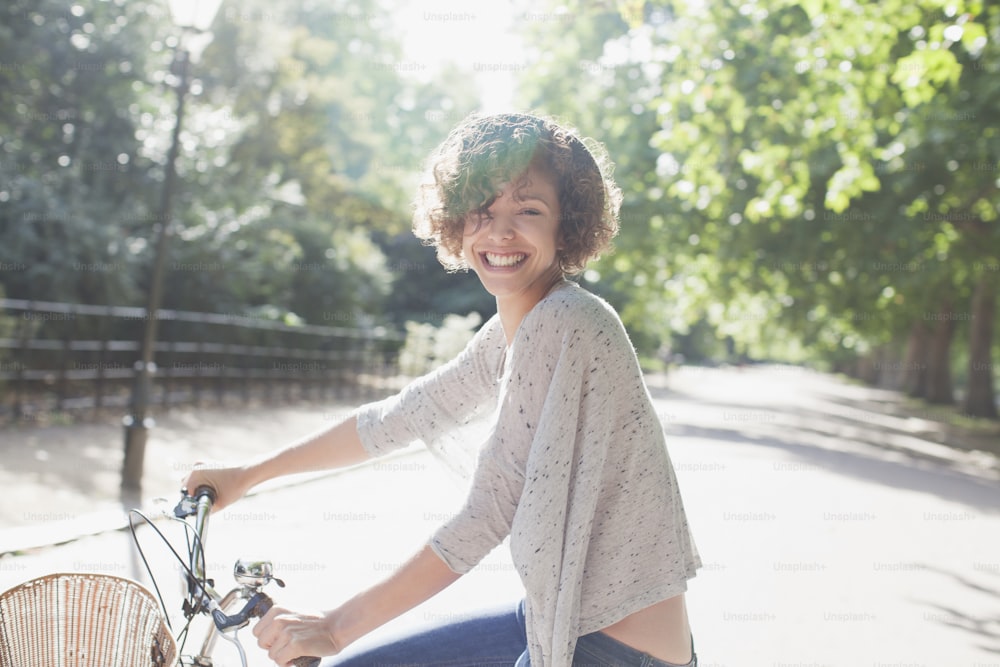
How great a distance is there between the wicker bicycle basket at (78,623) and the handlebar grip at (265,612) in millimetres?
237

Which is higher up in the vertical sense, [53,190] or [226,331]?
[53,190]

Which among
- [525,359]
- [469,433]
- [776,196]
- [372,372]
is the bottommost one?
[372,372]

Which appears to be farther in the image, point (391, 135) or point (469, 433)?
point (391, 135)

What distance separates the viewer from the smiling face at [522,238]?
71.7 inches

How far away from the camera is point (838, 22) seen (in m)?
10.1

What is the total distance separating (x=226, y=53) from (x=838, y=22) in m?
15.8

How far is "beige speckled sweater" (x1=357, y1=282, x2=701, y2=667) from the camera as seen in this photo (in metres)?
1.60

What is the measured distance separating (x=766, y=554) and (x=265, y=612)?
19.8 ft

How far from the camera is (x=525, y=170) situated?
1.82 metres

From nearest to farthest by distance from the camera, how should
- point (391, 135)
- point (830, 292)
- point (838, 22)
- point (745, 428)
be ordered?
point (838, 22) → point (745, 428) → point (830, 292) → point (391, 135)

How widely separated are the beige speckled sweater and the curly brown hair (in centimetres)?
19

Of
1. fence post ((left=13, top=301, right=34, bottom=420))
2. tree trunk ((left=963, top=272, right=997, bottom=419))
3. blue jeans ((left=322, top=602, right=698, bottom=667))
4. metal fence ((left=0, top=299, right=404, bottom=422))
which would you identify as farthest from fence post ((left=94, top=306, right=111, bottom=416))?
tree trunk ((left=963, top=272, right=997, bottom=419))

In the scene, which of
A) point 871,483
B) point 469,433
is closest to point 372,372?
point 871,483

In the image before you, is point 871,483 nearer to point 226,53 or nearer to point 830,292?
point 830,292
